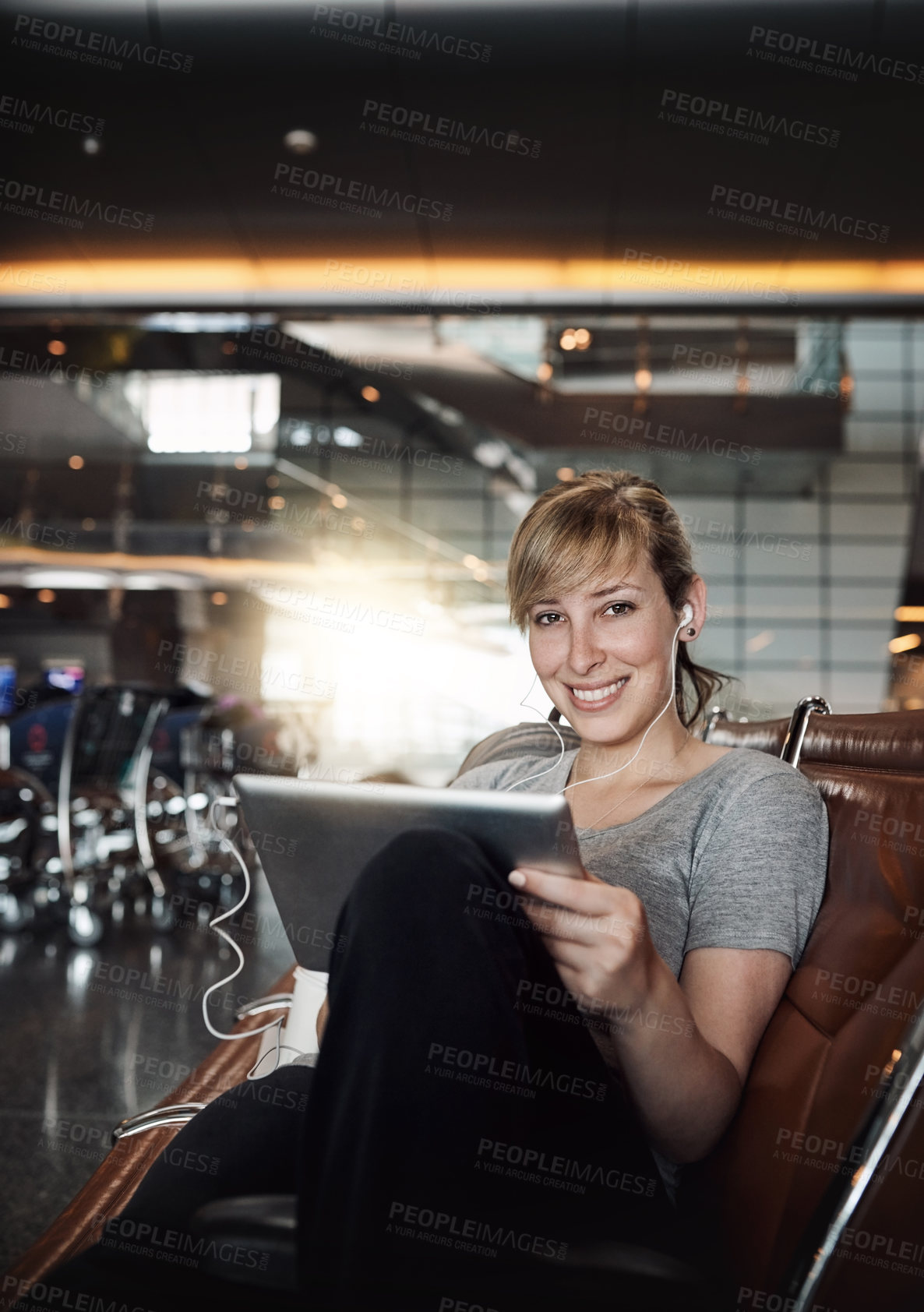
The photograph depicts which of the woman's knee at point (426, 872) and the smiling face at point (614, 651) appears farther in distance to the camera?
the smiling face at point (614, 651)

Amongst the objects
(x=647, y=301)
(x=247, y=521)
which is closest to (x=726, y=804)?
A: (x=647, y=301)

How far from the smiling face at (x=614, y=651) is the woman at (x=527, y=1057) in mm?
180

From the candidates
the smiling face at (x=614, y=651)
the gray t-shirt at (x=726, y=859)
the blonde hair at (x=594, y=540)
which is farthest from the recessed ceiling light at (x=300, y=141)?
the gray t-shirt at (x=726, y=859)

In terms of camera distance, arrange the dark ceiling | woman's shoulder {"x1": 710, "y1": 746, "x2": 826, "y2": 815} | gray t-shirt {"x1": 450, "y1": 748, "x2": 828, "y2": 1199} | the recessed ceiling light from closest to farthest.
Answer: gray t-shirt {"x1": 450, "y1": 748, "x2": 828, "y2": 1199}, woman's shoulder {"x1": 710, "y1": 746, "x2": 826, "y2": 815}, the dark ceiling, the recessed ceiling light

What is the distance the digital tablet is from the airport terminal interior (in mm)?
52

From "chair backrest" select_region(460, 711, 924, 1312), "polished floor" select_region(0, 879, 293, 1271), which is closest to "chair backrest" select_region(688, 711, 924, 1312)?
"chair backrest" select_region(460, 711, 924, 1312)

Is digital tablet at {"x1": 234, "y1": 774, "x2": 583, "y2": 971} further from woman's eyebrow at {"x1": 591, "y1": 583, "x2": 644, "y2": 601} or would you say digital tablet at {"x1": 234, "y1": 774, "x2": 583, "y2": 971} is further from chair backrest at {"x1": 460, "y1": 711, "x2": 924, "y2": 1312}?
woman's eyebrow at {"x1": 591, "y1": 583, "x2": 644, "y2": 601}

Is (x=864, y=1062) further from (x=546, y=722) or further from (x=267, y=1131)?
(x=546, y=722)

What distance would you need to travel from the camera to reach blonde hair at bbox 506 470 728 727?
1329 millimetres

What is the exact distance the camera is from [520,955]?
864mm

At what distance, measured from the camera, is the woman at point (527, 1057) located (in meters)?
0.79

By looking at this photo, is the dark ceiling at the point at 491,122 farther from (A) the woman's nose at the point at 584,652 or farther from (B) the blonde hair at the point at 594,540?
(A) the woman's nose at the point at 584,652

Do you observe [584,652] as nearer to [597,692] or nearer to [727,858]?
[597,692]

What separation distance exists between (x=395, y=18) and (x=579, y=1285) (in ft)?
15.5
